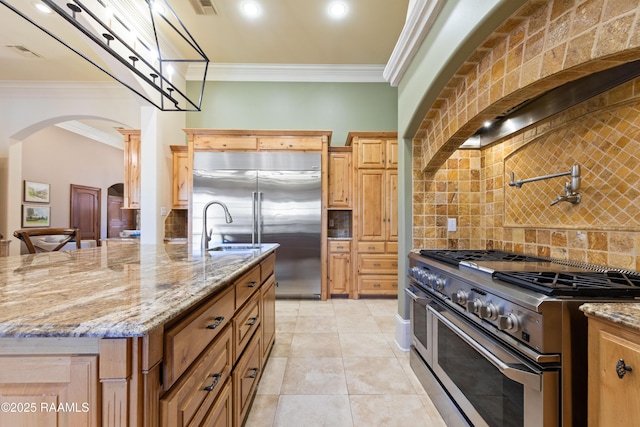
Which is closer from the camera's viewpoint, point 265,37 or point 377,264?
point 265,37

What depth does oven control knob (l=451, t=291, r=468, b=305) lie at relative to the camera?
4.23ft

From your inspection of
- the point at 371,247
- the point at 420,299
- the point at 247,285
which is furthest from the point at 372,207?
the point at 247,285

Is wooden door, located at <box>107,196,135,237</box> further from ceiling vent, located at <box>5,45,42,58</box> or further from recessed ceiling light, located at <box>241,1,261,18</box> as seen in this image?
recessed ceiling light, located at <box>241,1,261,18</box>

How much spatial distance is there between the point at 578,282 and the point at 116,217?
9854mm

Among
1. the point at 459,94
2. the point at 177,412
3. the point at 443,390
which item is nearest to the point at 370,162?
the point at 459,94

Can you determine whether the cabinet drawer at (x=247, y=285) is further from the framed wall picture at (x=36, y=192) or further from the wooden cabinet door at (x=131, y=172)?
the framed wall picture at (x=36, y=192)

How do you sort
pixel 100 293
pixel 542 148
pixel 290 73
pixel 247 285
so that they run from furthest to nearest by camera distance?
pixel 290 73 < pixel 542 148 < pixel 247 285 < pixel 100 293

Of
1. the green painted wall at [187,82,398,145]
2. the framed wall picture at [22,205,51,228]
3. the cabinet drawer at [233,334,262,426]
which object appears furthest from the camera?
the framed wall picture at [22,205,51,228]

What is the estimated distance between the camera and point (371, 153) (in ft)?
12.8

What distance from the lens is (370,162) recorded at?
391 cm

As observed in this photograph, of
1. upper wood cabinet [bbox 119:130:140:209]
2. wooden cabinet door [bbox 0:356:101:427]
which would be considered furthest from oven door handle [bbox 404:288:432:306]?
upper wood cabinet [bbox 119:130:140:209]

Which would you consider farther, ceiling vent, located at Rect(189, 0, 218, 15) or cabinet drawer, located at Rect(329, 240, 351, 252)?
cabinet drawer, located at Rect(329, 240, 351, 252)

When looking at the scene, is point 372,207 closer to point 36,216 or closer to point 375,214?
point 375,214

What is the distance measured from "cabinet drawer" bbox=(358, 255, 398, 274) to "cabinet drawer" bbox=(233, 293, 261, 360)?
2.33m
